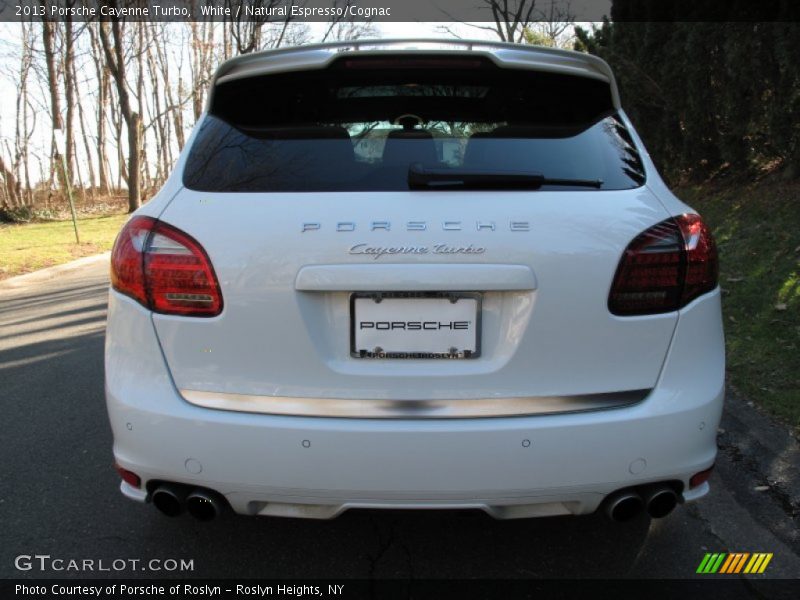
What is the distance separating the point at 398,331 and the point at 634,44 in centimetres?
1141

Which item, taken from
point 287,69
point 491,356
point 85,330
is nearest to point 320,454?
point 491,356

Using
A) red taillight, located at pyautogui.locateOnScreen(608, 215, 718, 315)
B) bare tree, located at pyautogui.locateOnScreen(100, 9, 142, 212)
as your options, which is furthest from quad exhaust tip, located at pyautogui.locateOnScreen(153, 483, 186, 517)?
bare tree, located at pyautogui.locateOnScreen(100, 9, 142, 212)

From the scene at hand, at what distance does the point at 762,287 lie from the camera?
5914 mm

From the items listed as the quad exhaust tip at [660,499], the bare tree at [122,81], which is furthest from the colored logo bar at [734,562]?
the bare tree at [122,81]

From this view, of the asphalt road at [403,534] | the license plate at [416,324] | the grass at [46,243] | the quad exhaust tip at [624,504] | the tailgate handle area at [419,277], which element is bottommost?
the grass at [46,243]

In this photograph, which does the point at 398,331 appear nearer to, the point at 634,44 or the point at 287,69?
the point at 287,69

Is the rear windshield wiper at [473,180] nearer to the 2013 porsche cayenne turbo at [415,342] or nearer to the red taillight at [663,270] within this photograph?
the 2013 porsche cayenne turbo at [415,342]

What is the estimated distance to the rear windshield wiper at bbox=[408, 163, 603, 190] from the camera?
77.8 inches

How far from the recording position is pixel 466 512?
2.01 metres

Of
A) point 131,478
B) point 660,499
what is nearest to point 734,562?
point 660,499

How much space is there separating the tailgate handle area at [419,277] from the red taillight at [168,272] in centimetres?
31

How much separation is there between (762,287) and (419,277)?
5.17 meters

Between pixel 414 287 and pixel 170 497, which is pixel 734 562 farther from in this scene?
pixel 170 497

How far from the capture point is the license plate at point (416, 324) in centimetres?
190
